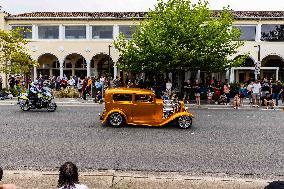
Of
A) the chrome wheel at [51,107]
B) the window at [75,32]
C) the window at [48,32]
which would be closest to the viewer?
the chrome wheel at [51,107]

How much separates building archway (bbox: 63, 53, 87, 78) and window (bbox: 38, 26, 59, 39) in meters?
2.62

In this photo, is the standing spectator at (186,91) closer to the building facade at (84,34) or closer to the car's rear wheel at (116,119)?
the car's rear wheel at (116,119)

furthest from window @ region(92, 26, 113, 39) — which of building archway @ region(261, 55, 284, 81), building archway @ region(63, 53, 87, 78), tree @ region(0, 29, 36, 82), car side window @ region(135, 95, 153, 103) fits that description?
car side window @ region(135, 95, 153, 103)

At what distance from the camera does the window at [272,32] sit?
3972 cm

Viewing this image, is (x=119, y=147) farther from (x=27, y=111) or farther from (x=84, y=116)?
(x=27, y=111)

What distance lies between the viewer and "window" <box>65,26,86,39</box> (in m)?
41.8

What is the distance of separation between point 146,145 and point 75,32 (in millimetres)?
31529

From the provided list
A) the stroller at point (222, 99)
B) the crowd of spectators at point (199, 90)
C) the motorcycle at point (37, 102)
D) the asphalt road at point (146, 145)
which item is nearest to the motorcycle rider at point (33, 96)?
the motorcycle at point (37, 102)

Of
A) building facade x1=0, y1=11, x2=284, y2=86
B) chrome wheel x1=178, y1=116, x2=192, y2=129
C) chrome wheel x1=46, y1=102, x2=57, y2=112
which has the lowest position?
chrome wheel x1=178, y1=116, x2=192, y2=129

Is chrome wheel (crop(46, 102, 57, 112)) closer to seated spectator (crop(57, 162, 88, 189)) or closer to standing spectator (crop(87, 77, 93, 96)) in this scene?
standing spectator (crop(87, 77, 93, 96))

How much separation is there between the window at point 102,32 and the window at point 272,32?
14426 mm

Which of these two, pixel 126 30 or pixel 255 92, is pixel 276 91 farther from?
pixel 126 30

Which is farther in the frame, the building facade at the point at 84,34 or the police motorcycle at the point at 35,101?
the building facade at the point at 84,34

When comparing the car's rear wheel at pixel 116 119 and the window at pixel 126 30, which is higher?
the window at pixel 126 30
